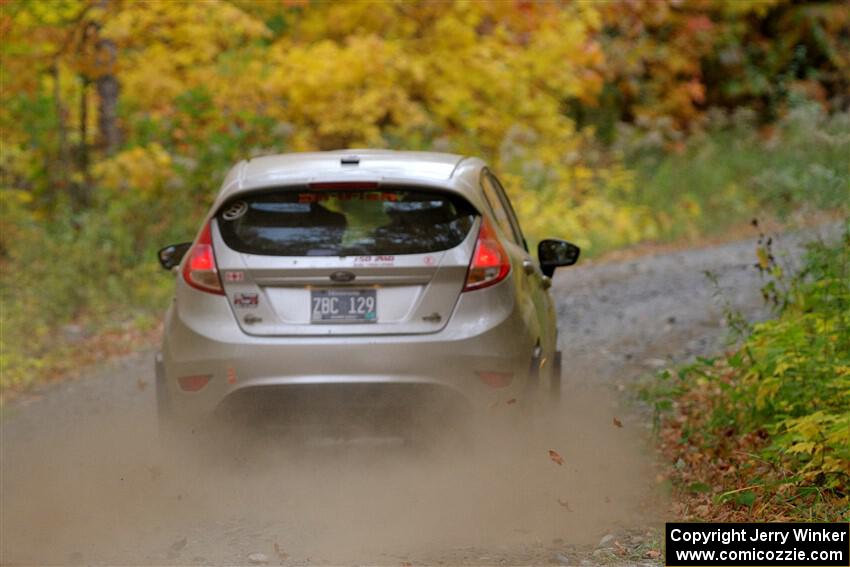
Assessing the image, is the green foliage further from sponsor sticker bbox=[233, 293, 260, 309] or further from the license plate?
sponsor sticker bbox=[233, 293, 260, 309]

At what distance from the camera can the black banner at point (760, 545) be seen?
5156 millimetres

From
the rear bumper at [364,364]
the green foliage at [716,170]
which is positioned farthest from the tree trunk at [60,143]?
the rear bumper at [364,364]

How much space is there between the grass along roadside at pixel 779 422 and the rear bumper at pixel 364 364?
1.28 m

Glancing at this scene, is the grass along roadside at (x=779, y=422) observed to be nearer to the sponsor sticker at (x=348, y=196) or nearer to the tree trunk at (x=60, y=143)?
the sponsor sticker at (x=348, y=196)

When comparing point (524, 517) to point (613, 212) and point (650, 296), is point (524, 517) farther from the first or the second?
point (613, 212)

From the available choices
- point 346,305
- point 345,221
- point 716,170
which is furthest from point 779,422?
point 716,170

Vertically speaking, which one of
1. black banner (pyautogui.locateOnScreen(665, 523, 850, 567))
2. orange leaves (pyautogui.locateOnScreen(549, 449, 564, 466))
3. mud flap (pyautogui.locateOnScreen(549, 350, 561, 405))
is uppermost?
black banner (pyautogui.locateOnScreen(665, 523, 850, 567))

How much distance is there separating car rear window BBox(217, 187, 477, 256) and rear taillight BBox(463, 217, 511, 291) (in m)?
0.09

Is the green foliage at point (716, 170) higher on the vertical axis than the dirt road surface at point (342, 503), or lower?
lower

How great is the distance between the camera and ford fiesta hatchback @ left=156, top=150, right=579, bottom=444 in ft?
19.8

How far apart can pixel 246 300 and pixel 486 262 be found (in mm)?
1153

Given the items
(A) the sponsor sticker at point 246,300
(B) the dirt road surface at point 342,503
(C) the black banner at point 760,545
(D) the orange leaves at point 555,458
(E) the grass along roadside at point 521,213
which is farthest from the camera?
(E) the grass along roadside at point 521,213

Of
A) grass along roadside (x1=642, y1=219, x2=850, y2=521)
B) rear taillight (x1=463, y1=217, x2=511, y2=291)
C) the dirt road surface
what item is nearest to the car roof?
rear taillight (x1=463, y1=217, x2=511, y2=291)

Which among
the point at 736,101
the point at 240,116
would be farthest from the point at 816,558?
the point at 736,101
